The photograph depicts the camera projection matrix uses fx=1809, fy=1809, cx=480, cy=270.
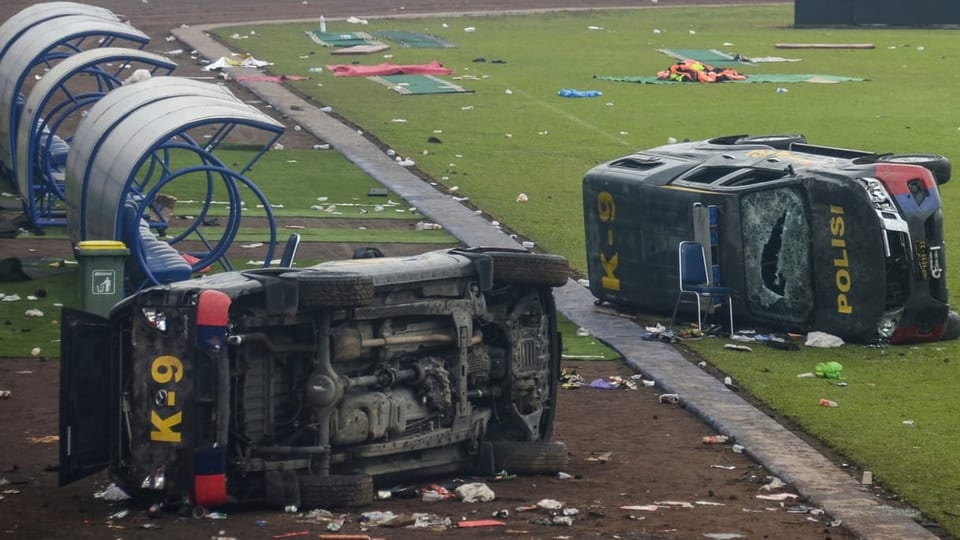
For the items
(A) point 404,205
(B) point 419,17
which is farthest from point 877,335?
(B) point 419,17

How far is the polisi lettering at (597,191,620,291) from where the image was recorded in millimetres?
18531

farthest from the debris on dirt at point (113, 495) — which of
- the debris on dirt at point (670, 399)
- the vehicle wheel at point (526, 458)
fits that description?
the debris on dirt at point (670, 399)

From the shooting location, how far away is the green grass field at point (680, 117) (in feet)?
47.9

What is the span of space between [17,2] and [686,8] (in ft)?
73.2

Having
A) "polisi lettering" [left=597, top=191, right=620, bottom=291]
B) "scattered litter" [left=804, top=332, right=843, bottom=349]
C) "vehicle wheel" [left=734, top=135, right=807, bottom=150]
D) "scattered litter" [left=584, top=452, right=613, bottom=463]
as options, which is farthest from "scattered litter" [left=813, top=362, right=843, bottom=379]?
"vehicle wheel" [left=734, top=135, right=807, bottom=150]

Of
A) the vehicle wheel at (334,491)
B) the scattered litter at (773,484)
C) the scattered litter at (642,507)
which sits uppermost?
the vehicle wheel at (334,491)

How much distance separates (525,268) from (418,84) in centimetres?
2902

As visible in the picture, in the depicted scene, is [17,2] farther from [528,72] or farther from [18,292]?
[18,292]

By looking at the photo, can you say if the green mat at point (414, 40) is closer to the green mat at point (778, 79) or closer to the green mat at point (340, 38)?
the green mat at point (340, 38)

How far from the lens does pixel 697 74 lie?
42.2 meters

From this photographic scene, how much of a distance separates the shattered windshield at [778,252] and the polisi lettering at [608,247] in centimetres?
167

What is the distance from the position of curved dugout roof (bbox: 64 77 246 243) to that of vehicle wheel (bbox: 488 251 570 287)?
8.12 metres

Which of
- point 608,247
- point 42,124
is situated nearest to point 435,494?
point 608,247

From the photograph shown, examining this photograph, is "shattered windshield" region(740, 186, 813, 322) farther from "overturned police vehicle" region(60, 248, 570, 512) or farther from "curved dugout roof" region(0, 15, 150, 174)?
"curved dugout roof" region(0, 15, 150, 174)
